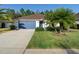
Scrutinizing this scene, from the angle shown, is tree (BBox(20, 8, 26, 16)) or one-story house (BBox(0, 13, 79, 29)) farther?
one-story house (BBox(0, 13, 79, 29))

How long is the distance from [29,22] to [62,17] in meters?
2.14

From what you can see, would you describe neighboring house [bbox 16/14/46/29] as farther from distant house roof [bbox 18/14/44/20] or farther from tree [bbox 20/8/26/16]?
tree [bbox 20/8/26/16]

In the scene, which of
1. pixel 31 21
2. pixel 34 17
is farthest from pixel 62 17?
pixel 31 21

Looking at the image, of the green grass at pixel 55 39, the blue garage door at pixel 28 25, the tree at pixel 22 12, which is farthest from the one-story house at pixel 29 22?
the green grass at pixel 55 39

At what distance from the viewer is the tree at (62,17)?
14398 mm

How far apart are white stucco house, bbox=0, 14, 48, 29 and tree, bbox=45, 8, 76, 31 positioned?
0.50 m

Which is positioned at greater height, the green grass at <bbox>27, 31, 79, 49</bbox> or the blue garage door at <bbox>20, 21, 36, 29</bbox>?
the blue garage door at <bbox>20, 21, 36, 29</bbox>

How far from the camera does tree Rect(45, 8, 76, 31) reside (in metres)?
14.4

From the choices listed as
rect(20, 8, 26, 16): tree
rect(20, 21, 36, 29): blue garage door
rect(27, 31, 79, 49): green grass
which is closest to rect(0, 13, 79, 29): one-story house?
rect(20, 21, 36, 29): blue garage door

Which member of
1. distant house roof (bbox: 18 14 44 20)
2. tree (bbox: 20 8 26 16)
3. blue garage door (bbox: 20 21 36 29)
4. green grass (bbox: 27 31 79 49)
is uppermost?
tree (bbox: 20 8 26 16)

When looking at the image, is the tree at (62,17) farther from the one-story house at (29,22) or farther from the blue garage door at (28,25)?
the blue garage door at (28,25)

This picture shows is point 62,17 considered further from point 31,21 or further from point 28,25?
point 28,25
